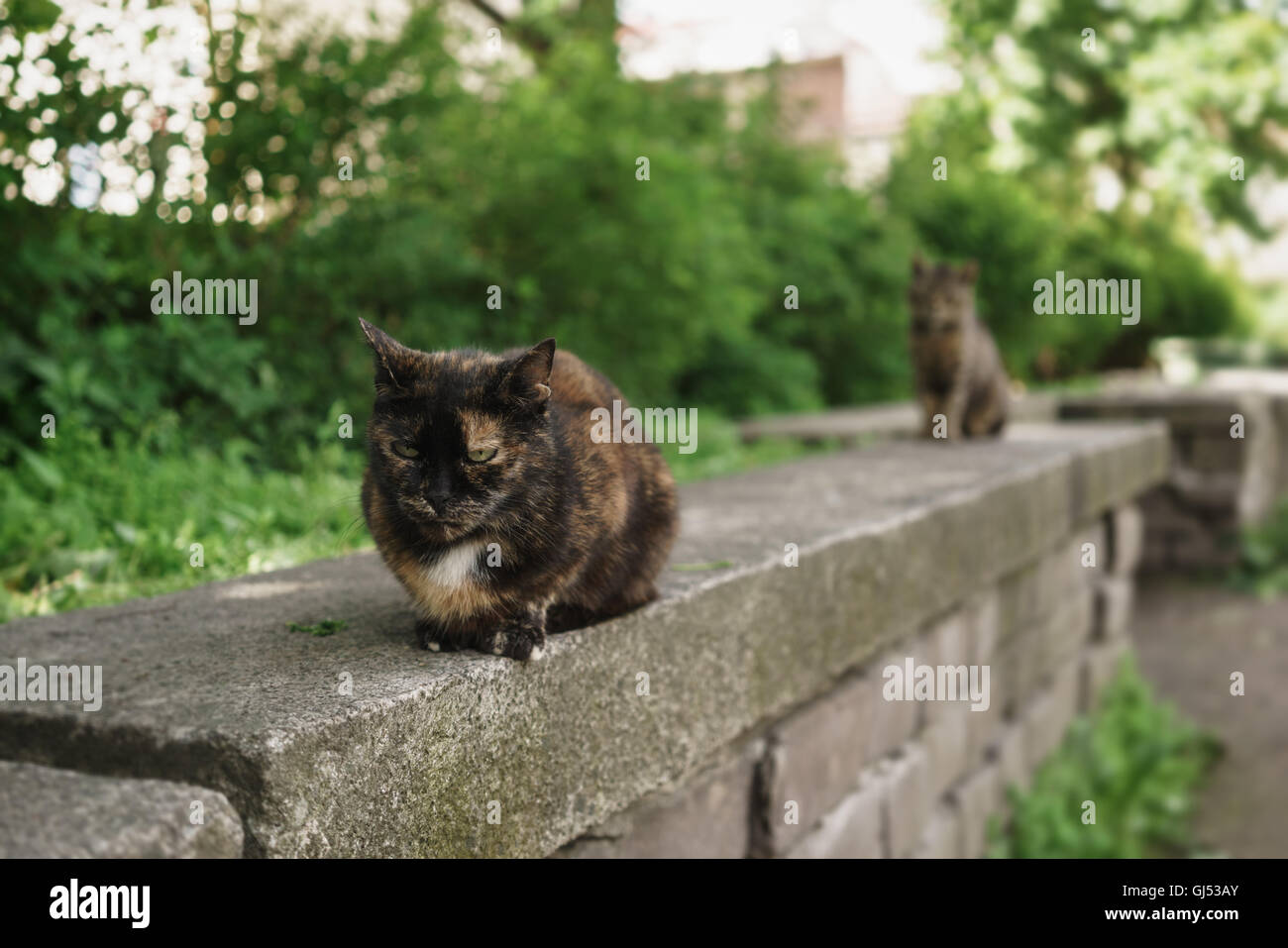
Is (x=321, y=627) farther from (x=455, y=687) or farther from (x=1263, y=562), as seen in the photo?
(x=1263, y=562)

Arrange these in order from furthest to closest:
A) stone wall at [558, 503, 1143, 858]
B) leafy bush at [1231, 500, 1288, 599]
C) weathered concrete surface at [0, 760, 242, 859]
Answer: leafy bush at [1231, 500, 1288, 599], stone wall at [558, 503, 1143, 858], weathered concrete surface at [0, 760, 242, 859]

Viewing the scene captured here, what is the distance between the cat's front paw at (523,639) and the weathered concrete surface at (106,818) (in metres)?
0.60

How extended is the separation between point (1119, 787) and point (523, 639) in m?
Answer: 5.30

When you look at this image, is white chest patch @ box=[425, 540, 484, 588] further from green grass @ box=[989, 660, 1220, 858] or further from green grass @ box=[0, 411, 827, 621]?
A: green grass @ box=[989, 660, 1220, 858]

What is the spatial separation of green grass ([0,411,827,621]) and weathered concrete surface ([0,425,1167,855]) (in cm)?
46

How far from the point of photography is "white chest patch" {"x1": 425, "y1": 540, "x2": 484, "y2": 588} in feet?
6.64

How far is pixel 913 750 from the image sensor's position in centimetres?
416

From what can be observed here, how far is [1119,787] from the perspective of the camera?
6285 mm

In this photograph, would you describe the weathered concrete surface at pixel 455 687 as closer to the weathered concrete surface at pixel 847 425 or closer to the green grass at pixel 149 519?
the green grass at pixel 149 519

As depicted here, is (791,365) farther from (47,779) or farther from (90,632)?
(47,779)

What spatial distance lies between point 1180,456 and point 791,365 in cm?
353

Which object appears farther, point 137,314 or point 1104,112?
point 1104,112

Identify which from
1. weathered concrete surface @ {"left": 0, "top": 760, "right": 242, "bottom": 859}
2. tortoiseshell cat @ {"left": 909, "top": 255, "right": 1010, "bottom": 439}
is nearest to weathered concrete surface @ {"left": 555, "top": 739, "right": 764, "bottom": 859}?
weathered concrete surface @ {"left": 0, "top": 760, "right": 242, "bottom": 859}
